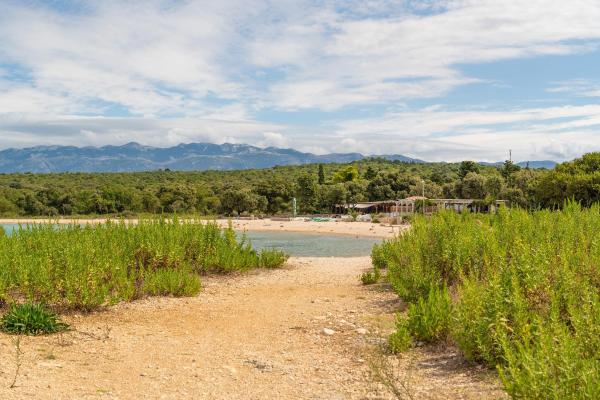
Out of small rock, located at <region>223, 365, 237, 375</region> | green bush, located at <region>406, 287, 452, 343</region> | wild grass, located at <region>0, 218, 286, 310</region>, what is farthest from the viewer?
wild grass, located at <region>0, 218, 286, 310</region>

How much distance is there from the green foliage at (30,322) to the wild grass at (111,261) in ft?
2.78

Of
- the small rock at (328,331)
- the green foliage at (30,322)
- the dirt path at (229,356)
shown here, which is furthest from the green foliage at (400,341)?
the green foliage at (30,322)

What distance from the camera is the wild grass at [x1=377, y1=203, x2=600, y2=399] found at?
3.65 metres

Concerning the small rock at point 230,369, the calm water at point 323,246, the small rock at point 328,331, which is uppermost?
the small rock at point 230,369

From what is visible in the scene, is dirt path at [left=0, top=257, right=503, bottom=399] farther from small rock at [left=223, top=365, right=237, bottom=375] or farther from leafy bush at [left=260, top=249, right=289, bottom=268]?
leafy bush at [left=260, top=249, right=289, bottom=268]

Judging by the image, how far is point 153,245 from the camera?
11.2 metres

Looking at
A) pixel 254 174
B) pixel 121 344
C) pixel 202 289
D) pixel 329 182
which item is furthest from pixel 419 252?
pixel 254 174

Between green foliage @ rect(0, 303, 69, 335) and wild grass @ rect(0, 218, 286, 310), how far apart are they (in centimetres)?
85

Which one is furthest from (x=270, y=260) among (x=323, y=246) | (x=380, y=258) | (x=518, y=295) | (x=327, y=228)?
(x=327, y=228)

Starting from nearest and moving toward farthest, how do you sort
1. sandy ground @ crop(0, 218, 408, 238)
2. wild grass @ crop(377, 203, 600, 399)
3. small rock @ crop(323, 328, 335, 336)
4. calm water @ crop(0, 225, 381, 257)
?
wild grass @ crop(377, 203, 600, 399)
small rock @ crop(323, 328, 335, 336)
calm water @ crop(0, 225, 381, 257)
sandy ground @ crop(0, 218, 408, 238)

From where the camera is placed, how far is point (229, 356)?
648 cm

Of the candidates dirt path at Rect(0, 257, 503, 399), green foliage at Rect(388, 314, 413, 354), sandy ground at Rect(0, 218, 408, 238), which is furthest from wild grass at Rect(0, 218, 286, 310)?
sandy ground at Rect(0, 218, 408, 238)

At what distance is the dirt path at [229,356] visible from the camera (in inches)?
201

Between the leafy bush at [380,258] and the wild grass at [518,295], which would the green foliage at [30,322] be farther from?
the leafy bush at [380,258]
